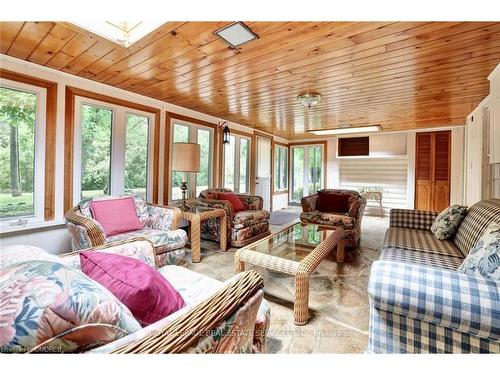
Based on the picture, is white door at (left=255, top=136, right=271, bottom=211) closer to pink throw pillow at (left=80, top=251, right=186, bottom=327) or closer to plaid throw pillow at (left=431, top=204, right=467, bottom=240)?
plaid throw pillow at (left=431, top=204, right=467, bottom=240)

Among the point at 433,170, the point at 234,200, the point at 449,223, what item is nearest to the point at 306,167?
the point at 433,170

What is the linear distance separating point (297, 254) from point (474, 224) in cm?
138

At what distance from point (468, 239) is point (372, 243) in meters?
1.88

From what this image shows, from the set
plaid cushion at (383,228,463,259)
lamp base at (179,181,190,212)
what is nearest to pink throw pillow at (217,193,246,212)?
lamp base at (179,181,190,212)

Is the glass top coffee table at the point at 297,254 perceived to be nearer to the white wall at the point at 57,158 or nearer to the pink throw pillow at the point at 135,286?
the pink throw pillow at the point at 135,286

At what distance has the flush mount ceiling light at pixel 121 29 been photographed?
1.72 m

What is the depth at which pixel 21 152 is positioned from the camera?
242cm

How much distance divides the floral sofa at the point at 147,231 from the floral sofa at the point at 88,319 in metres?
1.27

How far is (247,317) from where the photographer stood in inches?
32.0

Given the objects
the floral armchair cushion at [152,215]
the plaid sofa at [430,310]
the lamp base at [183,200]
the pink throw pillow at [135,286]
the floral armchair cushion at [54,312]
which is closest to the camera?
the floral armchair cushion at [54,312]

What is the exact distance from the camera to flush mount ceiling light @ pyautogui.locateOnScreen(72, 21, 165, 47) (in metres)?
1.72

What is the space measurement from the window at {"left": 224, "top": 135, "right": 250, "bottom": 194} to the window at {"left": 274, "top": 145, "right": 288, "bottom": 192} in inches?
54.0

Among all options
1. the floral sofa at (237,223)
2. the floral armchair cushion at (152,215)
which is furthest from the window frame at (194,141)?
the floral armchair cushion at (152,215)
